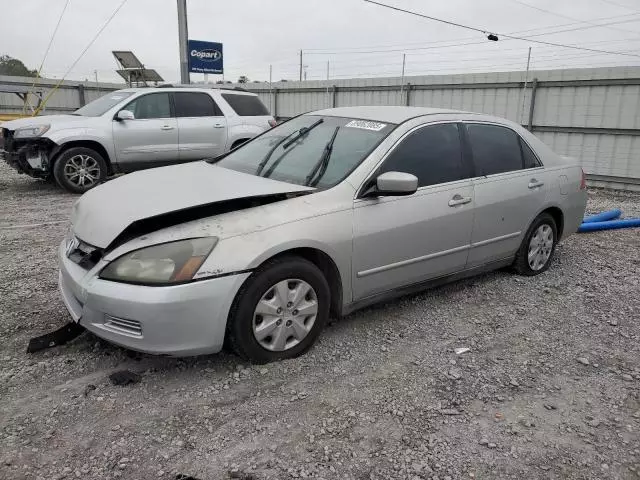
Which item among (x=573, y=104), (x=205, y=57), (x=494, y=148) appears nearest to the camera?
(x=494, y=148)

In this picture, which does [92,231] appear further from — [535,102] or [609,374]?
[535,102]

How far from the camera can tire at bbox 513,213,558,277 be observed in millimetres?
4957

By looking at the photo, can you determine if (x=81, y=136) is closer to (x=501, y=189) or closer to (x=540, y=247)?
(x=501, y=189)

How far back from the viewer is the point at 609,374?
3.40 m

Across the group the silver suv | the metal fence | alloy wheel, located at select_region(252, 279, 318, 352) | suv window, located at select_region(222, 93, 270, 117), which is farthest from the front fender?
the metal fence

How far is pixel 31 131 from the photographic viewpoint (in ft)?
27.4

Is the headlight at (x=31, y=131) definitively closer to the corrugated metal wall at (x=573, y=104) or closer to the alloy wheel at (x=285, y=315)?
the alloy wheel at (x=285, y=315)

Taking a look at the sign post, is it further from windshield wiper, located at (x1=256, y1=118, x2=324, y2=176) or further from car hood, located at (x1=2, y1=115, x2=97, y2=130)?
windshield wiper, located at (x1=256, y1=118, x2=324, y2=176)

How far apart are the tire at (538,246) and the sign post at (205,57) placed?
12.4 m

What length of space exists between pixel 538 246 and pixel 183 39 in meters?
12.4

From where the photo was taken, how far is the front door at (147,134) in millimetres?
8969

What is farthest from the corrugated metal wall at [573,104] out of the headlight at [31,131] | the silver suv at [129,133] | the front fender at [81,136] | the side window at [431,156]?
the headlight at [31,131]

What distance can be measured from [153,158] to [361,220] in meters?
6.70

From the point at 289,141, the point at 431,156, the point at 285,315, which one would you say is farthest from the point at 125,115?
the point at 285,315
